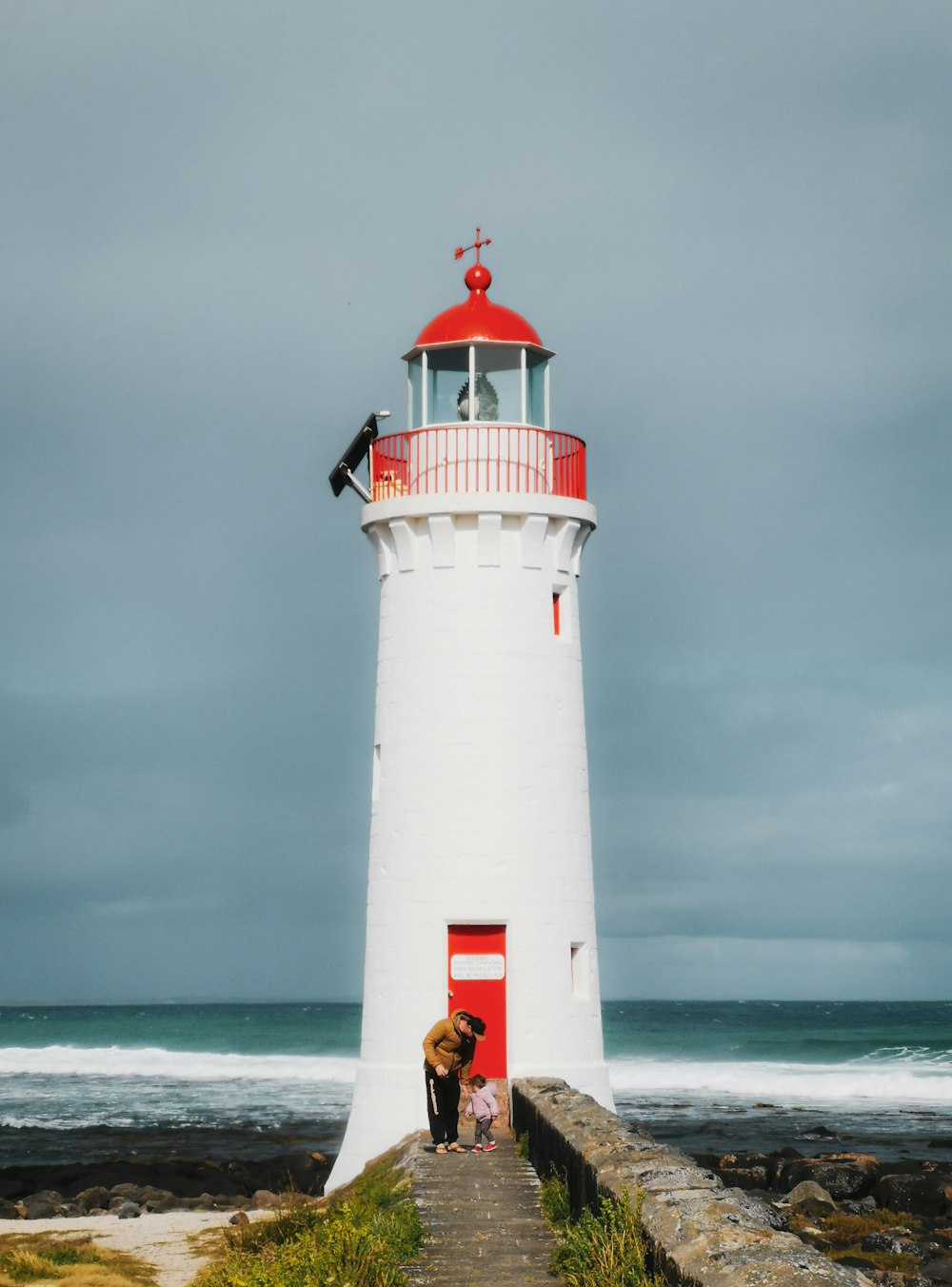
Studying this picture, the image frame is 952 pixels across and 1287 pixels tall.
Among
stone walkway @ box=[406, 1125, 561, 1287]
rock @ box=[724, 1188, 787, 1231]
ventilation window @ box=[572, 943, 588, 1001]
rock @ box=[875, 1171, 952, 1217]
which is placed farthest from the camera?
rock @ box=[875, 1171, 952, 1217]

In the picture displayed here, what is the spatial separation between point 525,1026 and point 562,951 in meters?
0.73

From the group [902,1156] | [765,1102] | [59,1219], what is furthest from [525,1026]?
[765,1102]

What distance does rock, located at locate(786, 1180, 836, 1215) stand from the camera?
646 inches

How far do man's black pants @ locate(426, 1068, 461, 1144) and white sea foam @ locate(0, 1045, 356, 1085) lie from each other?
1292 inches

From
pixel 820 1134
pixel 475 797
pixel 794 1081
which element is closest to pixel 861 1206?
pixel 475 797

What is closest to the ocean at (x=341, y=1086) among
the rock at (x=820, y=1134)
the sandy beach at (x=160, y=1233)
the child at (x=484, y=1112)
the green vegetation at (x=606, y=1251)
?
the rock at (x=820, y=1134)

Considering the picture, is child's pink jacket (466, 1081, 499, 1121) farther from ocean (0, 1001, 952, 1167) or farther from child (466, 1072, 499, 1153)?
ocean (0, 1001, 952, 1167)

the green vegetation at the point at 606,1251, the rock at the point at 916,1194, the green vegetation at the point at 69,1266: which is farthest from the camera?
the rock at the point at 916,1194

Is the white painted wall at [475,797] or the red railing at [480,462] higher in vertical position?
the red railing at [480,462]

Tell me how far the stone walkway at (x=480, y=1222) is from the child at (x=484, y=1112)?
11cm

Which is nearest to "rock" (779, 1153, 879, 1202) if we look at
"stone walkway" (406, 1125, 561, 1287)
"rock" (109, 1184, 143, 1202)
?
"stone walkway" (406, 1125, 561, 1287)

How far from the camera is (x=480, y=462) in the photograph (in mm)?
14680

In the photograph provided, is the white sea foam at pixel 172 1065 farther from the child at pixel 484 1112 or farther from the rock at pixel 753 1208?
the rock at pixel 753 1208

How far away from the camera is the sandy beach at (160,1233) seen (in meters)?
12.2
